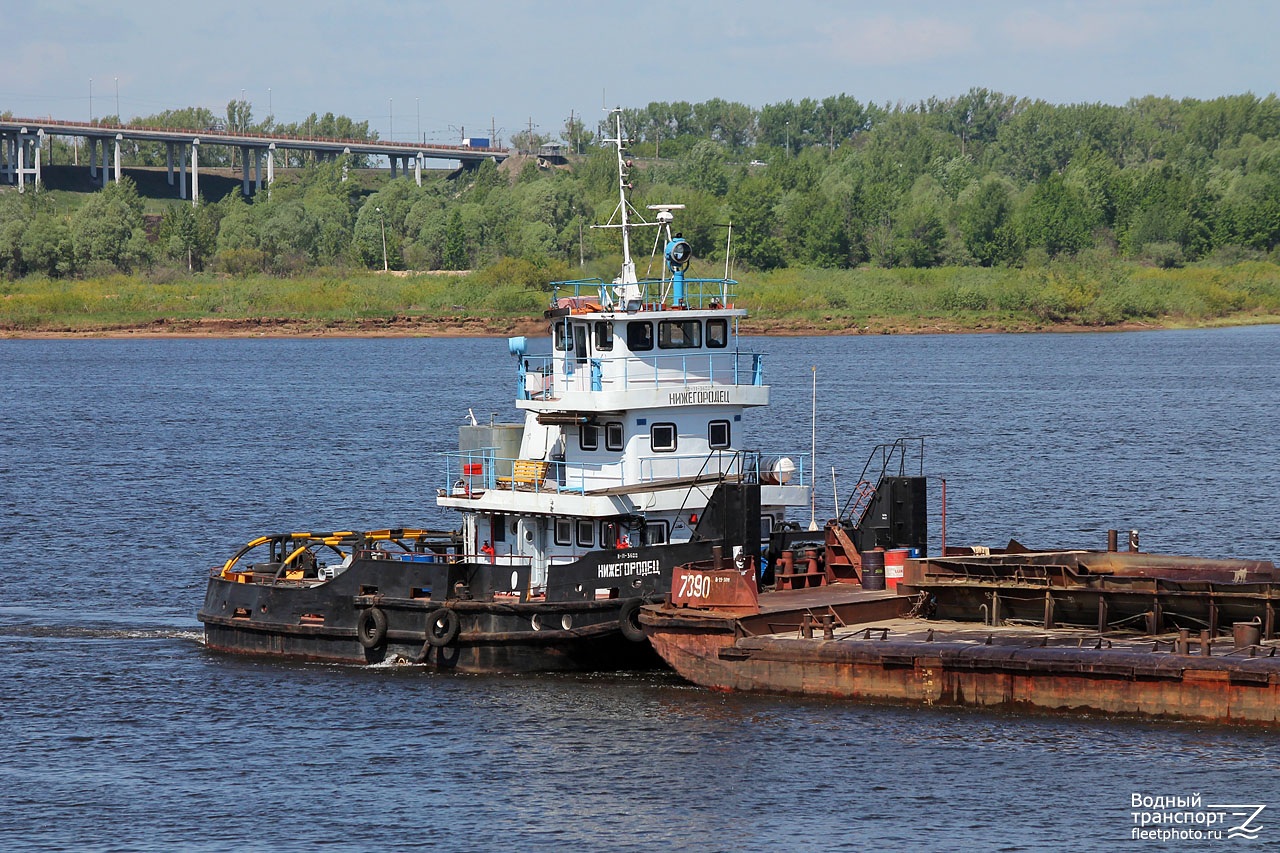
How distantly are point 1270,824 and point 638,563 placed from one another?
11174 mm

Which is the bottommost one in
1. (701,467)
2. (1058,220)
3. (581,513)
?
(581,513)

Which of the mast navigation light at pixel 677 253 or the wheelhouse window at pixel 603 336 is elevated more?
the mast navigation light at pixel 677 253

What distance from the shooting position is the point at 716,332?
31.7m

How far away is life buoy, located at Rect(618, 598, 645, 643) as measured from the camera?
2912 centimetres

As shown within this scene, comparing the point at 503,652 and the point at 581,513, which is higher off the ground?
the point at 581,513

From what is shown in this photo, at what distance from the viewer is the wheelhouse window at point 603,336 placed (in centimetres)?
3117

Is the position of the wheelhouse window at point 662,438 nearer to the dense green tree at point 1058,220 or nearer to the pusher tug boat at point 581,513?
the pusher tug boat at point 581,513

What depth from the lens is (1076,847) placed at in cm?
2161

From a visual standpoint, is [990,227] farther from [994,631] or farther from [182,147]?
[994,631]

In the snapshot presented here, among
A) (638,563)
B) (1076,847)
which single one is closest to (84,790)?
(638,563)

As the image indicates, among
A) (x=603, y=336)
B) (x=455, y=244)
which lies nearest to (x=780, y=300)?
(x=455, y=244)

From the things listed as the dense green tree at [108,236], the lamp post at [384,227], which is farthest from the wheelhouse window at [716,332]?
the dense green tree at [108,236]

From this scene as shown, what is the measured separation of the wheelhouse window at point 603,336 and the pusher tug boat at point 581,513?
3cm

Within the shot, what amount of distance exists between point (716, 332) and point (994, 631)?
754cm
